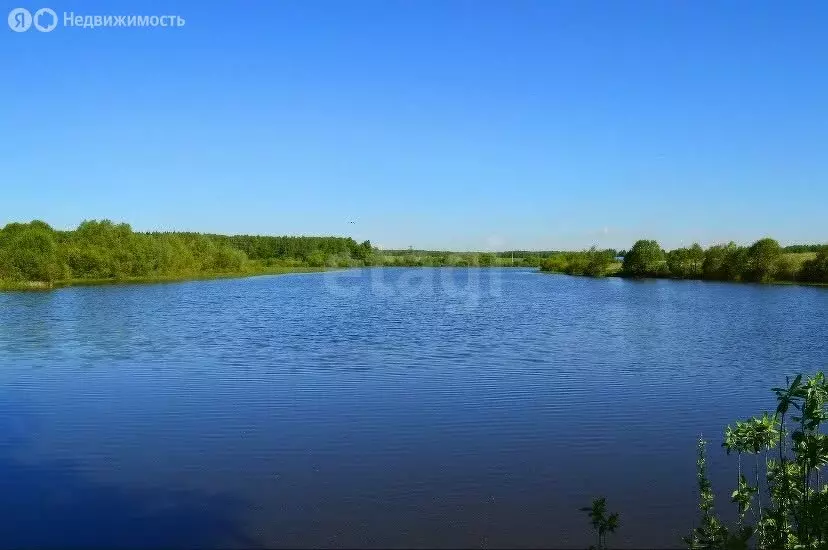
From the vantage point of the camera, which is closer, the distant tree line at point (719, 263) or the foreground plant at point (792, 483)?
the foreground plant at point (792, 483)

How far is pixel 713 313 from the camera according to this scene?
3519 centimetres

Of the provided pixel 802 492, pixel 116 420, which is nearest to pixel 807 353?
pixel 802 492

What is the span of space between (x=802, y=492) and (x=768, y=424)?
0.63 metres

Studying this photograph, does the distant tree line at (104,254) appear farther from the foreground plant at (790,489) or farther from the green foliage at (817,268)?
the green foliage at (817,268)

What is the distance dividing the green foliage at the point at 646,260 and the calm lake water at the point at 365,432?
68.5 m

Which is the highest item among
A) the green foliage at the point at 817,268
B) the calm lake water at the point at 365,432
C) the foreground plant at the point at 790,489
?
the green foliage at the point at 817,268

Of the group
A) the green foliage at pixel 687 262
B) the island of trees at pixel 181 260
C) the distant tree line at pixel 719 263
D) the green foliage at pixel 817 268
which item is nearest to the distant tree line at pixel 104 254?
the island of trees at pixel 181 260

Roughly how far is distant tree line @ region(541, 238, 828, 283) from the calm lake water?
51.5 meters

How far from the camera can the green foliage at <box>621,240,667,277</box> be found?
9056 cm

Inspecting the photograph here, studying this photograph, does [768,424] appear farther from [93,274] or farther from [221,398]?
[93,274]

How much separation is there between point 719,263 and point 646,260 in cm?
1329

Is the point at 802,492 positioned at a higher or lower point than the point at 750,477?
higher

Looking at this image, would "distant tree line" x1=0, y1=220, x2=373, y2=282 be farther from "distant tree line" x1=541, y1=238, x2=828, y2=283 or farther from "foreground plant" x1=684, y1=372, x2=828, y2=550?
"foreground plant" x1=684, y1=372, x2=828, y2=550

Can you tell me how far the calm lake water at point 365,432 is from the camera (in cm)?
729
